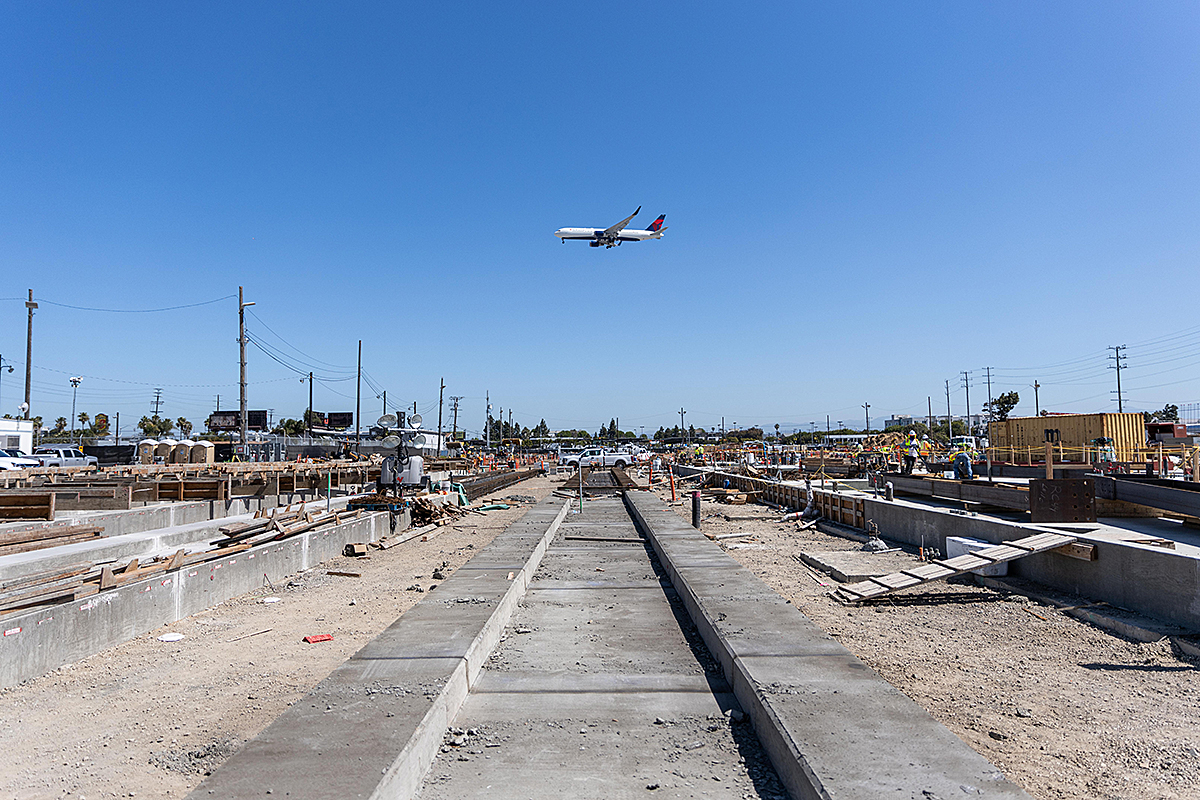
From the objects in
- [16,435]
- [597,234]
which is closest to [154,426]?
[16,435]

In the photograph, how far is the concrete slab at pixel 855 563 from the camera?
12.0 meters

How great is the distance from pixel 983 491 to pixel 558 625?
11.6 metres

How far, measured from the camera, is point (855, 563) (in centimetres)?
1323

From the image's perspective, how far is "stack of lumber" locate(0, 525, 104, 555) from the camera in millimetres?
12445

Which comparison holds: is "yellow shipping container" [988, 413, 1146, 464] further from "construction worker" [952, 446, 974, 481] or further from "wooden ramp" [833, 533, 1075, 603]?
"wooden ramp" [833, 533, 1075, 603]

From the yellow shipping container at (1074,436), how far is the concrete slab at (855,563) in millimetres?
→ 19497

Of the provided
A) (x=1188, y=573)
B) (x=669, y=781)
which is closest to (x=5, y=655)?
(x=669, y=781)

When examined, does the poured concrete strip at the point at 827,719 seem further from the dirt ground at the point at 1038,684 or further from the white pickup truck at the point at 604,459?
the white pickup truck at the point at 604,459

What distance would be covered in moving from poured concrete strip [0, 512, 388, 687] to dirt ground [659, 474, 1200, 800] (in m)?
8.06

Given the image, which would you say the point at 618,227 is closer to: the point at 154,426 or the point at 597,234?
the point at 597,234

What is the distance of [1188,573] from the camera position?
316 inches

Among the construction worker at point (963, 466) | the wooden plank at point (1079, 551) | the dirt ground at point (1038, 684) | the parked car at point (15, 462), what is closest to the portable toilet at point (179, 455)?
the parked car at point (15, 462)

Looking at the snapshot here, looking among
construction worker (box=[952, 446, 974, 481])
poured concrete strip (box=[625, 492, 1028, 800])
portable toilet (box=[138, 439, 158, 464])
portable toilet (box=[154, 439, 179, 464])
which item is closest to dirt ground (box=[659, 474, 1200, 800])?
poured concrete strip (box=[625, 492, 1028, 800])

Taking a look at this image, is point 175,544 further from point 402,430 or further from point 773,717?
point 773,717
